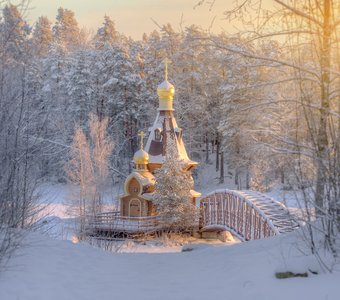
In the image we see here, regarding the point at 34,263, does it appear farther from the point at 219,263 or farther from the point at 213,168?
the point at 213,168

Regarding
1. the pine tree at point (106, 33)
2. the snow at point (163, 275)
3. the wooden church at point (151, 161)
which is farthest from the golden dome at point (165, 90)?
the pine tree at point (106, 33)

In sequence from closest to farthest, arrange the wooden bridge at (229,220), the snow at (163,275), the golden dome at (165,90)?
the snow at (163,275) < the wooden bridge at (229,220) < the golden dome at (165,90)

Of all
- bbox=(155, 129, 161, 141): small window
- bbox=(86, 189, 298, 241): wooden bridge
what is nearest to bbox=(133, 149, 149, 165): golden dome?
bbox=(155, 129, 161, 141): small window

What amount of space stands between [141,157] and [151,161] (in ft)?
3.43

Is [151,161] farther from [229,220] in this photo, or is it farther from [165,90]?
[229,220]

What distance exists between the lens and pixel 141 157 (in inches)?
963

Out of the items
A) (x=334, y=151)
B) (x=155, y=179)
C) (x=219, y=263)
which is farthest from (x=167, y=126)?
(x=334, y=151)

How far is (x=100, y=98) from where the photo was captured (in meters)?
39.8

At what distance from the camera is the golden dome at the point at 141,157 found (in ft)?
80.1

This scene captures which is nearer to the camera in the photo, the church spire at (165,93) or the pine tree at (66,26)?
the church spire at (165,93)

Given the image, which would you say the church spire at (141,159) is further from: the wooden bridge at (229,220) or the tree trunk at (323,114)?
the tree trunk at (323,114)

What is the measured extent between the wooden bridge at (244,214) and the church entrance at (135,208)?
324cm

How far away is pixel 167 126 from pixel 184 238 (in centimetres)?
584

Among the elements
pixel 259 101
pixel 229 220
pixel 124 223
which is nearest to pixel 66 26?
pixel 124 223
